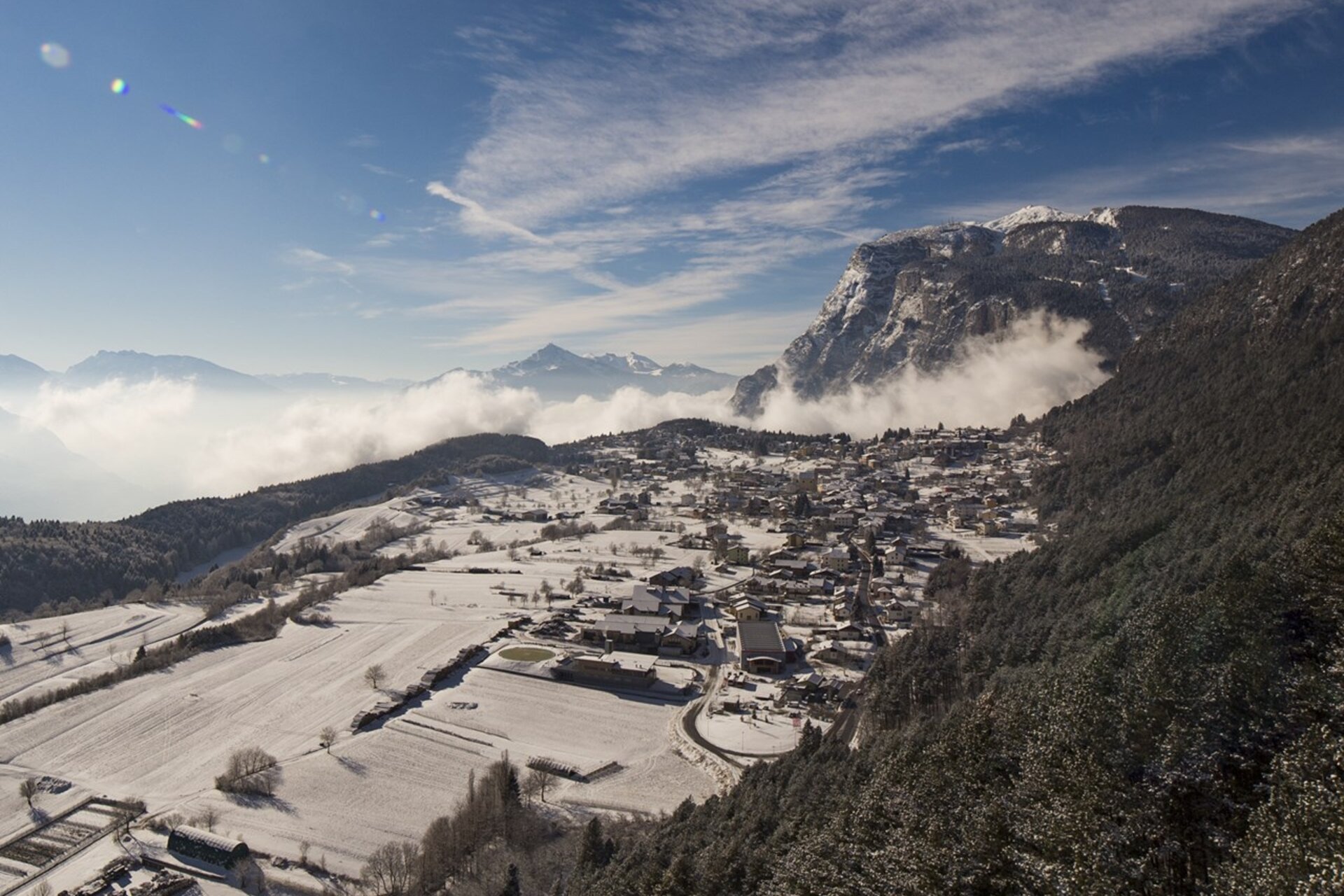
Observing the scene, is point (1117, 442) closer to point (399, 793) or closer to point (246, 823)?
point (399, 793)

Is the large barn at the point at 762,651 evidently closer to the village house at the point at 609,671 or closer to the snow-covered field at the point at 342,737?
the village house at the point at 609,671

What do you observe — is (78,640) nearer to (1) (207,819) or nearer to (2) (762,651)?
(1) (207,819)

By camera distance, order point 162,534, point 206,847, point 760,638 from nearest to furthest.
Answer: point 206,847
point 760,638
point 162,534

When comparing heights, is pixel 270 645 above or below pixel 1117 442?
below

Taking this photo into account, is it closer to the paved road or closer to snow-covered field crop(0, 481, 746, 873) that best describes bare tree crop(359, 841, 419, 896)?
snow-covered field crop(0, 481, 746, 873)

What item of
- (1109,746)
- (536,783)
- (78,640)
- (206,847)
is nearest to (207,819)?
(206,847)

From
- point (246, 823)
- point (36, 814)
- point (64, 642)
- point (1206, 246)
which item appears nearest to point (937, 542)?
point (246, 823)
